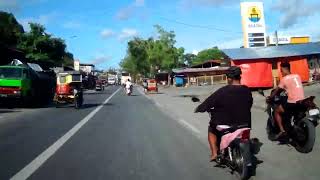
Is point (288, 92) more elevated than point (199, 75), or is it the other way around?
point (199, 75)

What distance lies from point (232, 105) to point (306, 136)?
234 centimetres

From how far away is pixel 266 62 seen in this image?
40.3 m

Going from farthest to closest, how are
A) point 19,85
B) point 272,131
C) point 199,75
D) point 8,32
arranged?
point 199,75, point 8,32, point 19,85, point 272,131

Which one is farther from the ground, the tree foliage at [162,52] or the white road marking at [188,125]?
the tree foliage at [162,52]

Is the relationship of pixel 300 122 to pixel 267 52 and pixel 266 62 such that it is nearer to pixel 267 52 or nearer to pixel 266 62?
pixel 266 62

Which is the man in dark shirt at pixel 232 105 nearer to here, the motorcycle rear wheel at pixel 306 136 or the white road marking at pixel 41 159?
the motorcycle rear wheel at pixel 306 136

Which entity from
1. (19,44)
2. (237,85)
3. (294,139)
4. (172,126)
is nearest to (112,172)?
(237,85)

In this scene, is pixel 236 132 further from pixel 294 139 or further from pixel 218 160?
pixel 294 139

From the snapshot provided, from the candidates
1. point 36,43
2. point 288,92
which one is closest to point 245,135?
point 288,92

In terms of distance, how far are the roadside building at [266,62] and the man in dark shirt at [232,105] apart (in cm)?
2993

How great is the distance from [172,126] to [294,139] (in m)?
7.46

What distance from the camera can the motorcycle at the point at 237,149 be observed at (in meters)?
7.77

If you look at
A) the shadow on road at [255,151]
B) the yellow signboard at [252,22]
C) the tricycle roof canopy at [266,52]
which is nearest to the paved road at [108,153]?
the shadow on road at [255,151]

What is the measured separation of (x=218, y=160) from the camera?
8703 mm
